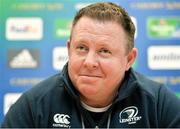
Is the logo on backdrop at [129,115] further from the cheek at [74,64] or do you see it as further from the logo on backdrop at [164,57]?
the logo on backdrop at [164,57]

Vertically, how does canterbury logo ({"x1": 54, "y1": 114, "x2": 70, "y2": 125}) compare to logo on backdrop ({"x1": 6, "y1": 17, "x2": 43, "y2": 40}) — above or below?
below

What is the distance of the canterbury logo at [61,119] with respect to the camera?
1.49m

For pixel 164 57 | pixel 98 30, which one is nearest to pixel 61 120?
pixel 98 30

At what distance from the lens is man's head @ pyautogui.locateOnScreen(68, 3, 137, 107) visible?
1.41 meters

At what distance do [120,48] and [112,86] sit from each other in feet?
0.55

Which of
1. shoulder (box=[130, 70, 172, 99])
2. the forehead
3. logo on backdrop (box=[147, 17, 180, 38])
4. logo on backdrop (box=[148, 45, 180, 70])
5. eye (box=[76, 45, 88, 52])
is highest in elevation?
the forehead

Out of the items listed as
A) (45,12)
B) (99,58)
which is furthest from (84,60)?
(45,12)

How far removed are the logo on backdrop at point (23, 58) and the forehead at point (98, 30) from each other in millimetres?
1175

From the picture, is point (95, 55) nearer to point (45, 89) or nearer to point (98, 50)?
point (98, 50)

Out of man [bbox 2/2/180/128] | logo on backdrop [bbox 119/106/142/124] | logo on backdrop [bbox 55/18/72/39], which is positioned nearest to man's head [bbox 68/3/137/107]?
man [bbox 2/2/180/128]

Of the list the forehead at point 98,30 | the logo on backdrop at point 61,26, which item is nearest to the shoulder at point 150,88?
the forehead at point 98,30

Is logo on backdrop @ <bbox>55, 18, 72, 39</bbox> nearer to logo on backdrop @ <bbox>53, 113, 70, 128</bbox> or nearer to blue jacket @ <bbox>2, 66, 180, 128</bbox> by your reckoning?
blue jacket @ <bbox>2, 66, 180, 128</bbox>

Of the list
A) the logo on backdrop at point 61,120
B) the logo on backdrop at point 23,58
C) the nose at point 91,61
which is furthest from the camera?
the logo on backdrop at point 23,58

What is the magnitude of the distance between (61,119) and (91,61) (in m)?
0.30
